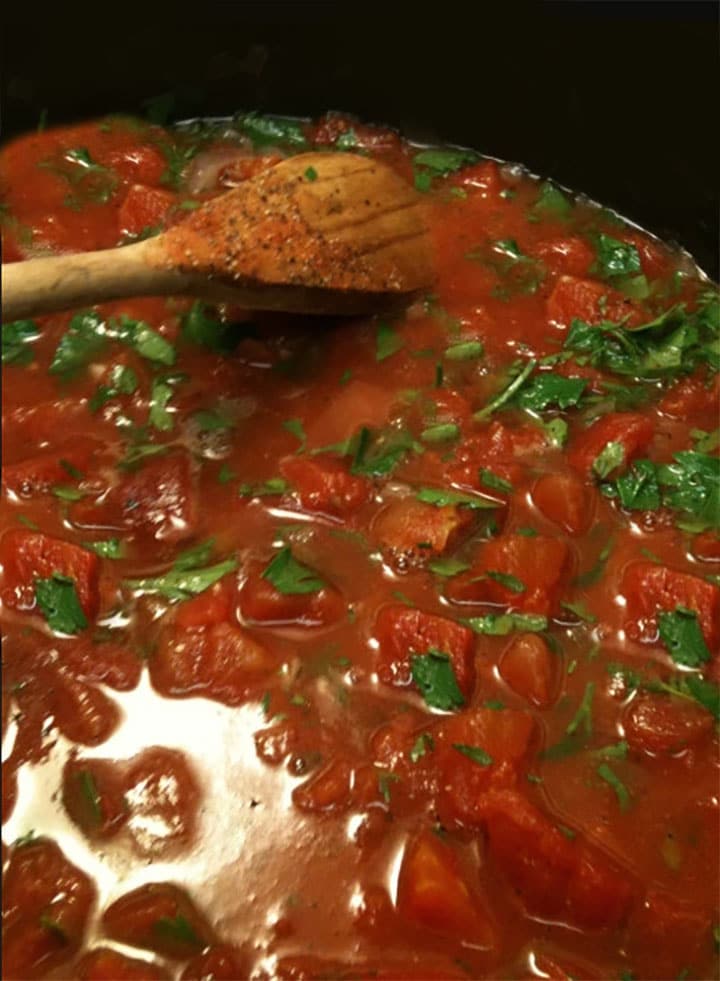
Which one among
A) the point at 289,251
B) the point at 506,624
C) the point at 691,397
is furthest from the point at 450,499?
the point at 691,397

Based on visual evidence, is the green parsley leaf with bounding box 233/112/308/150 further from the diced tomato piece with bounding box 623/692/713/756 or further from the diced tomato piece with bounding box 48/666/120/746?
the diced tomato piece with bounding box 623/692/713/756

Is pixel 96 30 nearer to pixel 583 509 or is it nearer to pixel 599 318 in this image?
pixel 599 318

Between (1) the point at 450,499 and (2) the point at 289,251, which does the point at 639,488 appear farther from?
(2) the point at 289,251

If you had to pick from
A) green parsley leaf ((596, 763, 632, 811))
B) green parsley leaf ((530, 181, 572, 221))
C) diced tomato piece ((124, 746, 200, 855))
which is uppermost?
green parsley leaf ((530, 181, 572, 221))

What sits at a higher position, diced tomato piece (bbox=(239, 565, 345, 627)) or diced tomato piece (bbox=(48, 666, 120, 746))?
diced tomato piece (bbox=(239, 565, 345, 627))

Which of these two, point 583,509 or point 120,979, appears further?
point 583,509

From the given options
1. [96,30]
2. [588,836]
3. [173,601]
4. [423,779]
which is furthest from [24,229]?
[588,836]

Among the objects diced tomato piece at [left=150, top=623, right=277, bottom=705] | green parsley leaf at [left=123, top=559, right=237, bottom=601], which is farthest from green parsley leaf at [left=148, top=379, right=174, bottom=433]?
diced tomato piece at [left=150, top=623, right=277, bottom=705]
